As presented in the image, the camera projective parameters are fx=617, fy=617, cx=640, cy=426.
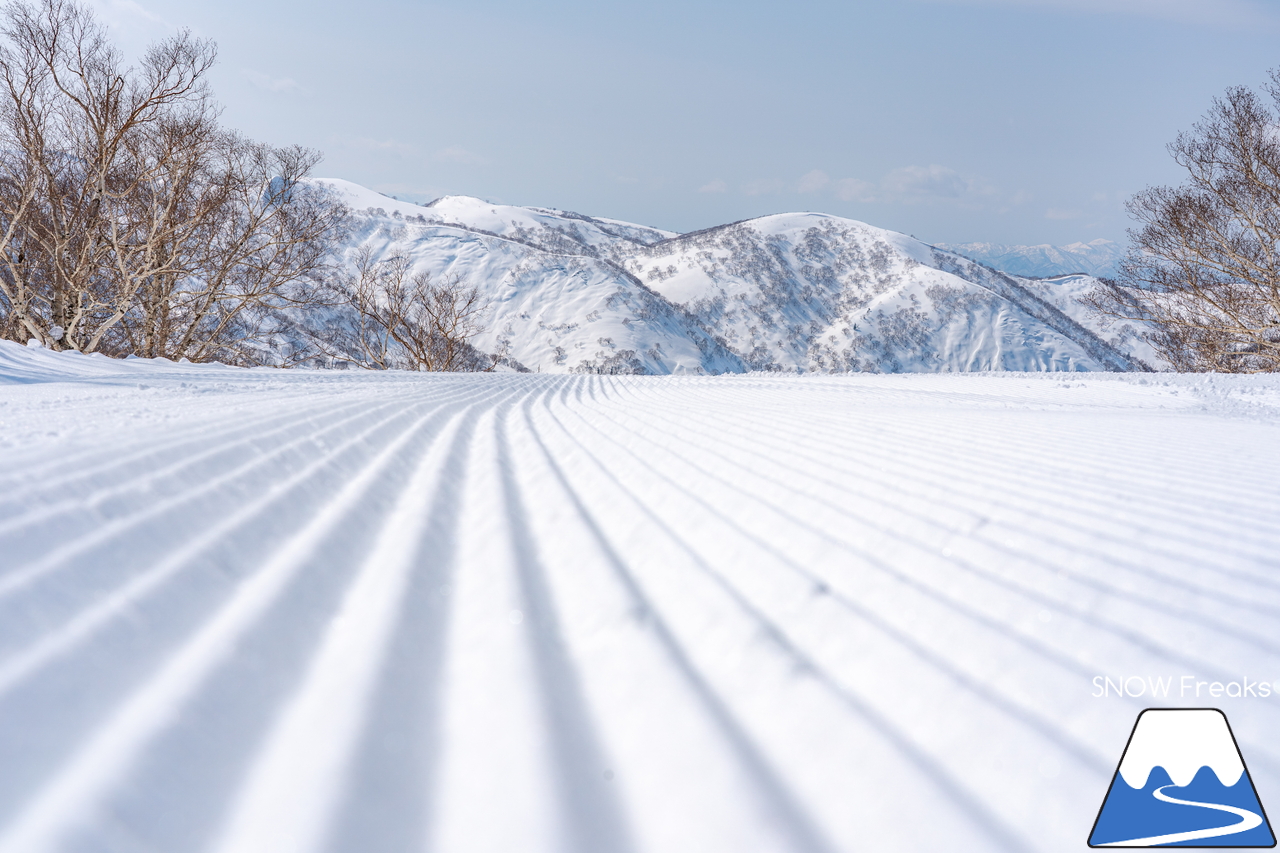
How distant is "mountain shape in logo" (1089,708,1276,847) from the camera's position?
0.61 m

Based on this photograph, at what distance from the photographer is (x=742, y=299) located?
213 ft

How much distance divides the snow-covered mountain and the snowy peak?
3622 centimetres

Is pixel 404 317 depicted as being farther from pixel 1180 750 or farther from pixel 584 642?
pixel 1180 750

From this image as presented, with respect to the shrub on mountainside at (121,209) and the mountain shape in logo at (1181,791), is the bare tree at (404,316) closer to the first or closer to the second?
the shrub on mountainside at (121,209)

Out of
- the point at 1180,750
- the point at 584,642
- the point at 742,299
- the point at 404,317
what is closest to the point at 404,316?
the point at 404,317

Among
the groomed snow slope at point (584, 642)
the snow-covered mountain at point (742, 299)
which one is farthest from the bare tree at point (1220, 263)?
the snow-covered mountain at point (742, 299)

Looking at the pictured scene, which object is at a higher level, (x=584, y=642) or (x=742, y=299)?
(x=742, y=299)

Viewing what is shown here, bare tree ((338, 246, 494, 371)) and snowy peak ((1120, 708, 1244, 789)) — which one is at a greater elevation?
bare tree ((338, 246, 494, 371))

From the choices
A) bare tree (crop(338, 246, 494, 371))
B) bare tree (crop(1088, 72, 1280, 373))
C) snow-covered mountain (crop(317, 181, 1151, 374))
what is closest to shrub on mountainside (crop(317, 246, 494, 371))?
bare tree (crop(338, 246, 494, 371))

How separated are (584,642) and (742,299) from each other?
66482 millimetres

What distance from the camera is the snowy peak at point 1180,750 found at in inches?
26.9

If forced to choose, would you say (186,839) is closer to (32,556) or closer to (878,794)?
(878,794)

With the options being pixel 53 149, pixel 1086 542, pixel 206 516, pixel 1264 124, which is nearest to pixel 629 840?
pixel 206 516

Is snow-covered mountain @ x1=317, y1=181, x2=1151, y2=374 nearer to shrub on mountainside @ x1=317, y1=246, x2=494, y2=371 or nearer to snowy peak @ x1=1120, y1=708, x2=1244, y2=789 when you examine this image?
shrub on mountainside @ x1=317, y1=246, x2=494, y2=371
